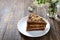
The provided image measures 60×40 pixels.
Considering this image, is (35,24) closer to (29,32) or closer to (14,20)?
(29,32)

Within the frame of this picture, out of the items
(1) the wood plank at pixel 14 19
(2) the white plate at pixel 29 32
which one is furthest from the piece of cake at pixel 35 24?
(1) the wood plank at pixel 14 19

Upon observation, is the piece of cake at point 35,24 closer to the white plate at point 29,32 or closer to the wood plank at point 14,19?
the white plate at point 29,32

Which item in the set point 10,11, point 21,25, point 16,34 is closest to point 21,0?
point 10,11

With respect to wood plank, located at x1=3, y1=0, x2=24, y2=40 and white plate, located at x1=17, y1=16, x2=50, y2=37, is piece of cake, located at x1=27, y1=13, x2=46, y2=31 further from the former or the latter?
wood plank, located at x1=3, y1=0, x2=24, y2=40

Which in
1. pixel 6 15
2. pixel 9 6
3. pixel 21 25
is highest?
pixel 9 6

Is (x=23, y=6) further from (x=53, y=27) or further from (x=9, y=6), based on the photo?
(x=53, y=27)

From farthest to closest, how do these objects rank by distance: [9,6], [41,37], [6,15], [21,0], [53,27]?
[21,0]
[9,6]
[6,15]
[53,27]
[41,37]

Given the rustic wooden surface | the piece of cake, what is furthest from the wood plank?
the piece of cake

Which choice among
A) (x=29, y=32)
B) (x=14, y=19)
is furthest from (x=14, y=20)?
(x=29, y=32)
